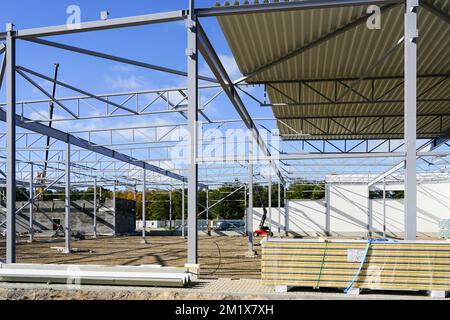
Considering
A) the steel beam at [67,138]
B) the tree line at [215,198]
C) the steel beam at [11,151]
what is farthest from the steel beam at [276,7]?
the tree line at [215,198]

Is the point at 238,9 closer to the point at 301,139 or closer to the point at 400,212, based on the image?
the point at 301,139

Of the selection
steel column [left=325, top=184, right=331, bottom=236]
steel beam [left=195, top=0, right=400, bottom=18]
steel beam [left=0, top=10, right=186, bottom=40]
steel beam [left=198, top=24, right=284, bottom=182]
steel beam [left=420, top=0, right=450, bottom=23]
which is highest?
steel beam [left=420, top=0, right=450, bottom=23]

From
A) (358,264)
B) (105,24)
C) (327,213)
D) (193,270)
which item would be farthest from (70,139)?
(327,213)

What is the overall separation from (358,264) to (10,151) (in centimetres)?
804

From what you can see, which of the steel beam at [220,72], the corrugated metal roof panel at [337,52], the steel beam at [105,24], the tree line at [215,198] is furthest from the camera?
the tree line at [215,198]

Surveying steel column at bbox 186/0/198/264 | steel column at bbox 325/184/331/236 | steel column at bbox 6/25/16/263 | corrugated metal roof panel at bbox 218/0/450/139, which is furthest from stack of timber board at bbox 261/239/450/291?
steel column at bbox 325/184/331/236

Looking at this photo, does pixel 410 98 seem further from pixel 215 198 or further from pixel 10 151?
pixel 215 198

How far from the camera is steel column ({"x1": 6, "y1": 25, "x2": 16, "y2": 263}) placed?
402 inches

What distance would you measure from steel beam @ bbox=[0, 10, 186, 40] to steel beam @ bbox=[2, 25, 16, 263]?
1.34ft

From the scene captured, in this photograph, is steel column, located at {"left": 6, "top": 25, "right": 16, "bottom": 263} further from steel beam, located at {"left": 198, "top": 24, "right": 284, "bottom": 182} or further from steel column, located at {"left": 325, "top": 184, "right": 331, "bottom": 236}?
steel column, located at {"left": 325, "top": 184, "right": 331, "bottom": 236}

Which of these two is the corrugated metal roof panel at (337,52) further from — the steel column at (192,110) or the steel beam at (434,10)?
the steel column at (192,110)

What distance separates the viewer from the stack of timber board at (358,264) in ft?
24.8

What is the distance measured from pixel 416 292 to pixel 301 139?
53.0 ft

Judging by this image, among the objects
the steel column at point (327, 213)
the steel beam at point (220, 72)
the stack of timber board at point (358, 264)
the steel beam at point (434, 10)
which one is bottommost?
the steel column at point (327, 213)
